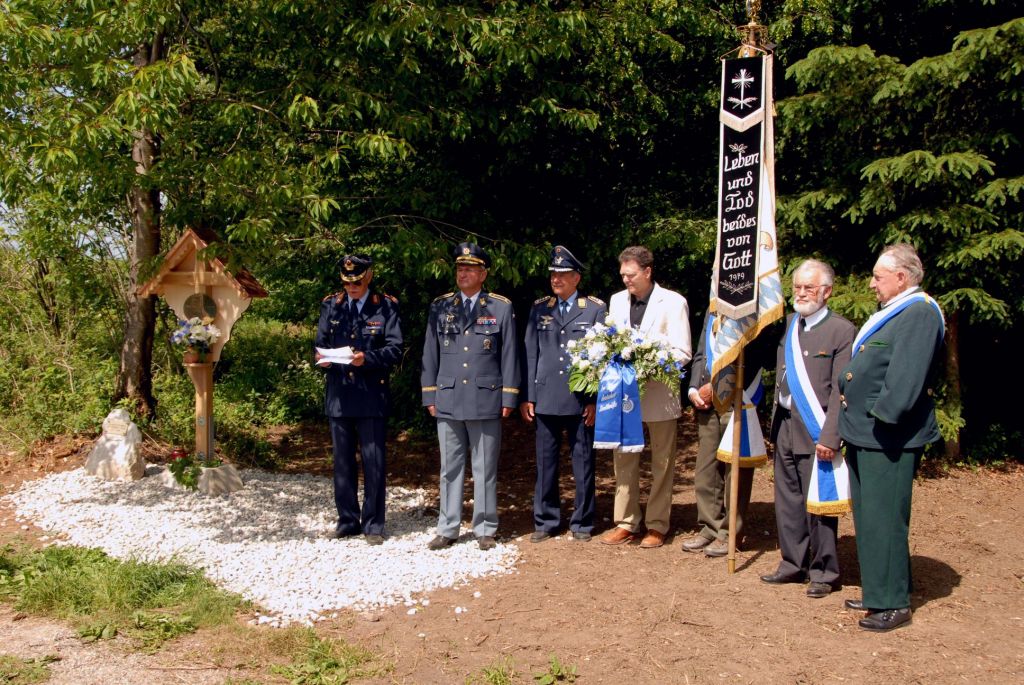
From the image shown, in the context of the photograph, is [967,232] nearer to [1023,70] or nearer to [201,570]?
[1023,70]

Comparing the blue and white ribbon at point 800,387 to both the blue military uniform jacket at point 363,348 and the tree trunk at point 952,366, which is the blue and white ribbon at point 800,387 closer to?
the blue military uniform jacket at point 363,348

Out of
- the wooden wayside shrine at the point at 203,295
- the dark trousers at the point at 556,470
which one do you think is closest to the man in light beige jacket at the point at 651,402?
the dark trousers at the point at 556,470

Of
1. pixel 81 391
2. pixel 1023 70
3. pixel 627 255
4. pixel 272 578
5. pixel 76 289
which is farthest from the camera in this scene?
pixel 76 289

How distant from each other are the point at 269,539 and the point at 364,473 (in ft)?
2.81

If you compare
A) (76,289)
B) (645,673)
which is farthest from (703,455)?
(76,289)

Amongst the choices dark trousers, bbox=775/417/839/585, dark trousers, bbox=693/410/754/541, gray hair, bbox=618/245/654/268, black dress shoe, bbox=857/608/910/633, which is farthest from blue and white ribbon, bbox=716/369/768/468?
black dress shoe, bbox=857/608/910/633

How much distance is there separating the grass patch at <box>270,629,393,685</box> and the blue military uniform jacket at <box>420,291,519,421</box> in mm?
2144

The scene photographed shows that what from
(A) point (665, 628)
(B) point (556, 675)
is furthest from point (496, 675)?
(A) point (665, 628)

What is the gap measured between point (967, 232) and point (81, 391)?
Answer: 351 inches

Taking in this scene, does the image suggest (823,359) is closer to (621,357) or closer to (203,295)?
(621,357)

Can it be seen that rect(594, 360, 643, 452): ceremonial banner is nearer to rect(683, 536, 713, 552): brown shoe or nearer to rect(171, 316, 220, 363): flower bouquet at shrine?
rect(683, 536, 713, 552): brown shoe

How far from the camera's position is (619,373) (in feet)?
20.9

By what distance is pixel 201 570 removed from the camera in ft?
19.3

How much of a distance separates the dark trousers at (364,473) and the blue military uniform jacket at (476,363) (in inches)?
19.3
